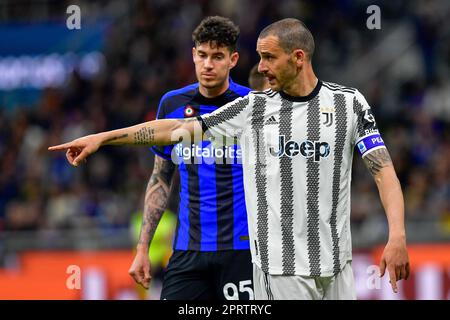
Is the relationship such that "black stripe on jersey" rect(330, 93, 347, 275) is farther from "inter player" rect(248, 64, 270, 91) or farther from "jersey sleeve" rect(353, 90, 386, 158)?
"inter player" rect(248, 64, 270, 91)

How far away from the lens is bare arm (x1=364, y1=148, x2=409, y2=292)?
193 inches

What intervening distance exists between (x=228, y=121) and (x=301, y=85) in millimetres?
439

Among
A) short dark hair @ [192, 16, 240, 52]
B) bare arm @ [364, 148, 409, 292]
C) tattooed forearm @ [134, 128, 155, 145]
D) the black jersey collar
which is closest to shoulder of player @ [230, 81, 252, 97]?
short dark hair @ [192, 16, 240, 52]

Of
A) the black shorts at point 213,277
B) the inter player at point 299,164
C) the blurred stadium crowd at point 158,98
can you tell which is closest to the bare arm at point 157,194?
the black shorts at point 213,277

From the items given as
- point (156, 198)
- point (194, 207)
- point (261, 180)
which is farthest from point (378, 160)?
point (156, 198)

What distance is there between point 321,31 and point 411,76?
170 cm

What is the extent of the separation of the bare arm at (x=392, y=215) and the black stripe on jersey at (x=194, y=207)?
141 cm

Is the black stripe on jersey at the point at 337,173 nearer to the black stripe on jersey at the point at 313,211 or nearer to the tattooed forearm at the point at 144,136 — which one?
the black stripe on jersey at the point at 313,211

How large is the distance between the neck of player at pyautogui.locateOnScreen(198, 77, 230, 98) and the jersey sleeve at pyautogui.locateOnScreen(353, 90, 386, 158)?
1.33 meters

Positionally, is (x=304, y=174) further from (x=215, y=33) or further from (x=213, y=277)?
(x=215, y=33)

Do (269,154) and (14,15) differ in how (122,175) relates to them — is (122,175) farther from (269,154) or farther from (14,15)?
(269,154)

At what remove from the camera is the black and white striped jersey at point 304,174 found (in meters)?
5.18

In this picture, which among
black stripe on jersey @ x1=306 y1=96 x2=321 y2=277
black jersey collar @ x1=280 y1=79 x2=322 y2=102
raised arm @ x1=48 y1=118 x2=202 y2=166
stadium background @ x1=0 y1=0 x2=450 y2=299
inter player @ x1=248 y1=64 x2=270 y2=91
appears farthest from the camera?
stadium background @ x1=0 y1=0 x2=450 y2=299

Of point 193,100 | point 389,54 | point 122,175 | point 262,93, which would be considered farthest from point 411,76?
point 262,93
